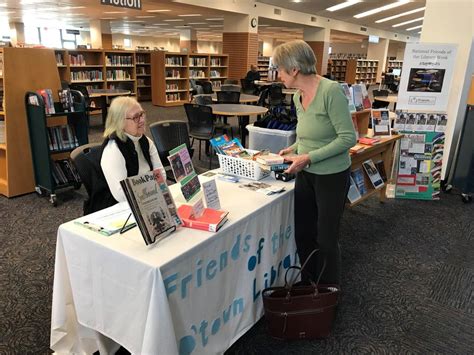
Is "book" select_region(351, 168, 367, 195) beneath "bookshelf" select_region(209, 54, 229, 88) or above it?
beneath

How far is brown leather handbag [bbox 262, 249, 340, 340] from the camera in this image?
1929 mm

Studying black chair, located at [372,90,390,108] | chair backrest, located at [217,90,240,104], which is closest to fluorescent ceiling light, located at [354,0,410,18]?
black chair, located at [372,90,390,108]

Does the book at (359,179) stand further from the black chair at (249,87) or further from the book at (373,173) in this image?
the black chair at (249,87)

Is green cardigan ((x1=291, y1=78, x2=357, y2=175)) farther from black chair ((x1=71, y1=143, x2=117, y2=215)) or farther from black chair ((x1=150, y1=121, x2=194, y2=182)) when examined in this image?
black chair ((x1=150, y1=121, x2=194, y2=182))

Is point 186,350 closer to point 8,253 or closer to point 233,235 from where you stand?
point 233,235

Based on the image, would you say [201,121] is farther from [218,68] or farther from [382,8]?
[382,8]

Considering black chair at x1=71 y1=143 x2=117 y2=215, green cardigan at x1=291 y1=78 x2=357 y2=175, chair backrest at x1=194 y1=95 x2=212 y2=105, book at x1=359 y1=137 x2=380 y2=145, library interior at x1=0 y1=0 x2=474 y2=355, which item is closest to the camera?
library interior at x1=0 y1=0 x2=474 y2=355

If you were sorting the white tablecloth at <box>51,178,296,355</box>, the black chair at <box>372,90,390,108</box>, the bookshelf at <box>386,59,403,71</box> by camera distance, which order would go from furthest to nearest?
the bookshelf at <box>386,59,403,71</box>
the black chair at <box>372,90,390,108</box>
the white tablecloth at <box>51,178,296,355</box>

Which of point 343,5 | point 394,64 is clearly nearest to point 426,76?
point 343,5

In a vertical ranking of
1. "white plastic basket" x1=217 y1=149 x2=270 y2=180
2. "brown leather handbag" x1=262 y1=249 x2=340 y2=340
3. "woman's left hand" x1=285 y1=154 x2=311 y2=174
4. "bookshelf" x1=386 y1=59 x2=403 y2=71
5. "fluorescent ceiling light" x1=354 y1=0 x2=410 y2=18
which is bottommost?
"brown leather handbag" x1=262 y1=249 x2=340 y2=340

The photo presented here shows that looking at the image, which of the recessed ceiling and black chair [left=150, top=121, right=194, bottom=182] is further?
the recessed ceiling

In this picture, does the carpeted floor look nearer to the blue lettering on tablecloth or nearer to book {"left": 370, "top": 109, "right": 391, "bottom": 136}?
the blue lettering on tablecloth

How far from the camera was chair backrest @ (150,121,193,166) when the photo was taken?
351cm

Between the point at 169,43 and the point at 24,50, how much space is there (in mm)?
26060
